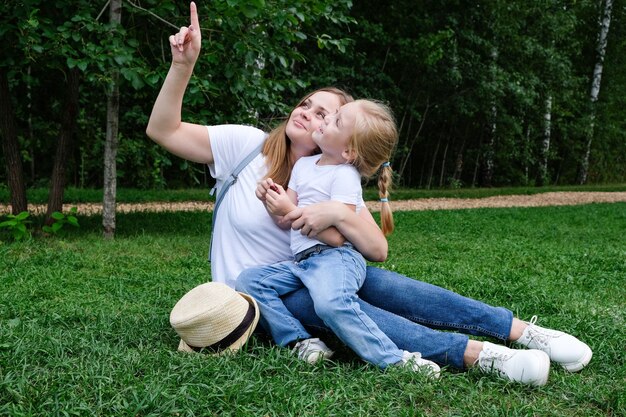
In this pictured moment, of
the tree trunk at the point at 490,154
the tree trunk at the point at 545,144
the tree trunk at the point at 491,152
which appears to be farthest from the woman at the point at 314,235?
the tree trunk at the point at 545,144

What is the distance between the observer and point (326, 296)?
272cm

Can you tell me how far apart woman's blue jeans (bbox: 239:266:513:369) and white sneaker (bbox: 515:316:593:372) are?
A: 0.36ft

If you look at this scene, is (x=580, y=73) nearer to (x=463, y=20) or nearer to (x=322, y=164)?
(x=463, y=20)

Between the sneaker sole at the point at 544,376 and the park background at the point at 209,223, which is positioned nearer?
the park background at the point at 209,223

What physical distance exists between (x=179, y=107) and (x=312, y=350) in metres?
1.17

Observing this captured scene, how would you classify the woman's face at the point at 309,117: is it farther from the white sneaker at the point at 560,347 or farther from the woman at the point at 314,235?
the white sneaker at the point at 560,347

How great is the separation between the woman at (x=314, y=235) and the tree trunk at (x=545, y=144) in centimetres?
1867

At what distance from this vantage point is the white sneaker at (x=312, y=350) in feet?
9.21

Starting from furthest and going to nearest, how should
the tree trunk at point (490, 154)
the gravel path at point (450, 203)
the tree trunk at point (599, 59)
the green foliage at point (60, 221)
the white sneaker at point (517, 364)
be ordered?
the tree trunk at point (599, 59) → the tree trunk at point (490, 154) → the gravel path at point (450, 203) → the green foliage at point (60, 221) → the white sneaker at point (517, 364)

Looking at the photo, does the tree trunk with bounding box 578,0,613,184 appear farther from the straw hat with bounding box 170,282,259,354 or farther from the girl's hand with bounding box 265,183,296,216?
the straw hat with bounding box 170,282,259,354

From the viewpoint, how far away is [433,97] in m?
18.5

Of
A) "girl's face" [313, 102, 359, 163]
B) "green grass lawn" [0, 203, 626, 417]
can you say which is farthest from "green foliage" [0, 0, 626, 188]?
"girl's face" [313, 102, 359, 163]

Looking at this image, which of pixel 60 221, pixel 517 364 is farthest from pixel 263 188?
pixel 60 221

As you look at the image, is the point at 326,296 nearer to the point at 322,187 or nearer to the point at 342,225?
the point at 342,225
